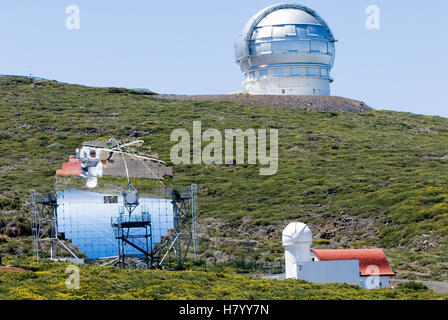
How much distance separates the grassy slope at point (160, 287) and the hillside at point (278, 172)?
40.0 feet

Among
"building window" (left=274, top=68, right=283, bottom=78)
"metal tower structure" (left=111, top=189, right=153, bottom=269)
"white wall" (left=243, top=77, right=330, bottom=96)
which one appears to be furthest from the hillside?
"metal tower structure" (left=111, top=189, right=153, bottom=269)

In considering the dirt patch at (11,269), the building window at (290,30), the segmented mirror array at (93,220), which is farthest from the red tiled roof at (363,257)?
the building window at (290,30)

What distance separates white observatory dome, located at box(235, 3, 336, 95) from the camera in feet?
358

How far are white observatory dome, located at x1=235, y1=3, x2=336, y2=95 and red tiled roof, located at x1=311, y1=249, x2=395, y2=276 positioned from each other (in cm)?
6797

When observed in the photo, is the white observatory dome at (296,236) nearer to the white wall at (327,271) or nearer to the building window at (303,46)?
the white wall at (327,271)

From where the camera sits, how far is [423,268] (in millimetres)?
50688

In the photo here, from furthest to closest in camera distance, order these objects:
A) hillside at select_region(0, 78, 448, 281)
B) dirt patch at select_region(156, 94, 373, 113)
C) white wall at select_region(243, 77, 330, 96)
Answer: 1. white wall at select_region(243, 77, 330, 96)
2. dirt patch at select_region(156, 94, 373, 113)
3. hillside at select_region(0, 78, 448, 281)

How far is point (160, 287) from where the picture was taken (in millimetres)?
36156

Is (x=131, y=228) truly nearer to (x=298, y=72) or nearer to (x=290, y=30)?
(x=290, y=30)

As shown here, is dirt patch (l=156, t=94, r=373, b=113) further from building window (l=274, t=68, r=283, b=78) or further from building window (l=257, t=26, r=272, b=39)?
building window (l=257, t=26, r=272, b=39)
